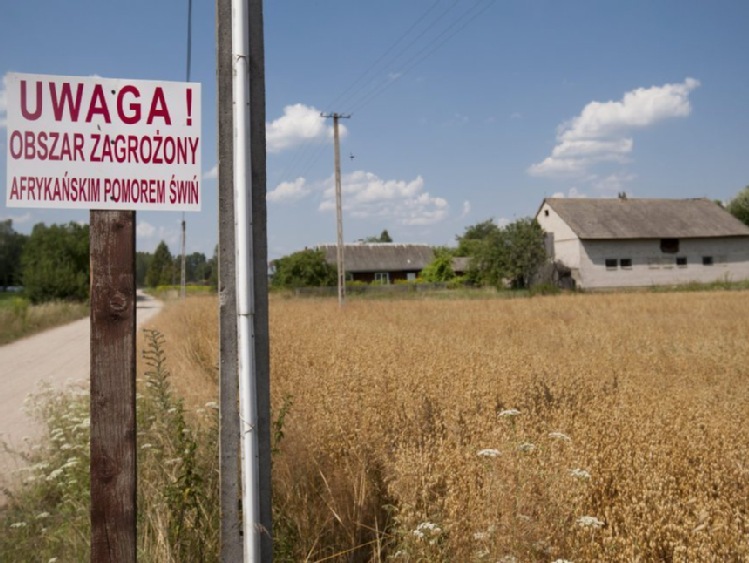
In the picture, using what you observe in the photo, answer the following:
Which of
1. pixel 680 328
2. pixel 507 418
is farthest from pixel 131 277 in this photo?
pixel 680 328

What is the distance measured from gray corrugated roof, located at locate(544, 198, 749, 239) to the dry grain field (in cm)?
3705

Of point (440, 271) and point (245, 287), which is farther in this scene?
point (440, 271)

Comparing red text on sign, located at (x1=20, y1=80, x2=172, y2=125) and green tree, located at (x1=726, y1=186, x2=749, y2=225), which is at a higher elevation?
green tree, located at (x1=726, y1=186, x2=749, y2=225)

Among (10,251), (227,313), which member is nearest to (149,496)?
(227,313)

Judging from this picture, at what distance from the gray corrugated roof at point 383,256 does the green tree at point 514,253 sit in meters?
22.6

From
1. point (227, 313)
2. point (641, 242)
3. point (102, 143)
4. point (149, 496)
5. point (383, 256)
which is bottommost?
point (149, 496)

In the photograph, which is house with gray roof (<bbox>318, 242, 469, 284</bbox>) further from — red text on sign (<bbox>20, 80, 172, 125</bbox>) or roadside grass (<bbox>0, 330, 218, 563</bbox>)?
red text on sign (<bbox>20, 80, 172, 125</bbox>)

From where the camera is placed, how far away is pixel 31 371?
11.4 m

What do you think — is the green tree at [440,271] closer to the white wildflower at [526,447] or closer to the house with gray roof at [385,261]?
the house with gray roof at [385,261]

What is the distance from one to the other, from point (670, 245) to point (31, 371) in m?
41.9

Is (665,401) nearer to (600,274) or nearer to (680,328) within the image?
(680,328)

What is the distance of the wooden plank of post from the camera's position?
2287mm

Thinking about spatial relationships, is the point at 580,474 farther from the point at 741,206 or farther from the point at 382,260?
the point at 741,206

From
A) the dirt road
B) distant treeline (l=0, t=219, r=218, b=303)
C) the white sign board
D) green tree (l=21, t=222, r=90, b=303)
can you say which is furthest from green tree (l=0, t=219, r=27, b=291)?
the white sign board
